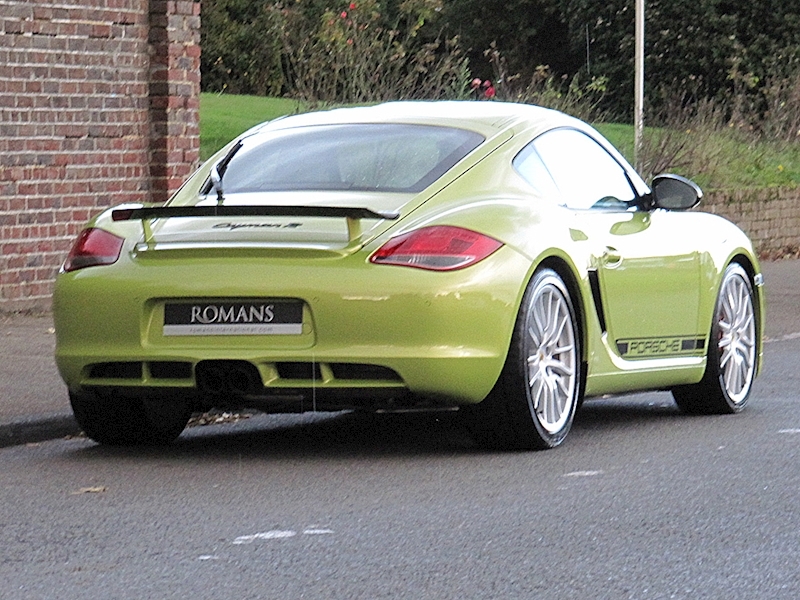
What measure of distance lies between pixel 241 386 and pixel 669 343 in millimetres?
2310

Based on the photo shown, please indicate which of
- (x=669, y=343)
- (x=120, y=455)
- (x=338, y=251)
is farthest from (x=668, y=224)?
(x=120, y=455)

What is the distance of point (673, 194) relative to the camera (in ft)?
30.0

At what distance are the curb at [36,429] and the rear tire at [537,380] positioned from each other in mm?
2037

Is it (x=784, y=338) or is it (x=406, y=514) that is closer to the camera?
(x=406, y=514)

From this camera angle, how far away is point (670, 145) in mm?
23172

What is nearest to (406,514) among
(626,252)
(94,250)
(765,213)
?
(94,250)

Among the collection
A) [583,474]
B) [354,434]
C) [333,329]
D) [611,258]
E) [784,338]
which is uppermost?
[611,258]

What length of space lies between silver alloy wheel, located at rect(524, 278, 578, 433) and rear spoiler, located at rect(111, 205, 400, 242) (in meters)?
0.74

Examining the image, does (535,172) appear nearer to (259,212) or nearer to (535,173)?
(535,173)

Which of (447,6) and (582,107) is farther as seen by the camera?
(447,6)

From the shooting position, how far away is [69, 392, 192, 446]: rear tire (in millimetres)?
8219

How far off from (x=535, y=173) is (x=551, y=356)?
889mm

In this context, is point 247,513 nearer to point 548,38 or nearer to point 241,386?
point 241,386

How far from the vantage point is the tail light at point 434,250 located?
295 inches
